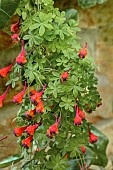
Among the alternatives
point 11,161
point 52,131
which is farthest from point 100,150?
point 52,131

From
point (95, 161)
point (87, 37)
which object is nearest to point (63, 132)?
point (95, 161)

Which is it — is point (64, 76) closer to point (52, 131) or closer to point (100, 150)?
point (52, 131)

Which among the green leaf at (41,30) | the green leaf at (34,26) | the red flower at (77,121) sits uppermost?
the green leaf at (34,26)

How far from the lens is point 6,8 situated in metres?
0.73

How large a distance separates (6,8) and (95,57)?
1.48ft

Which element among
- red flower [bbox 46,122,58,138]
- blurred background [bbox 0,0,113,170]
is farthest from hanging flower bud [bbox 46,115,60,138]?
blurred background [bbox 0,0,113,170]

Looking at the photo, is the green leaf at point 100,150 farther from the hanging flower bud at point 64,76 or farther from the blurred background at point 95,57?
the hanging flower bud at point 64,76

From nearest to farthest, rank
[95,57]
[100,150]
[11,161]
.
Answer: [11,161] → [100,150] → [95,57]

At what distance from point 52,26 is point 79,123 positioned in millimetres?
165

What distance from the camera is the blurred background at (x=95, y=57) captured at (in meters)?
0.96

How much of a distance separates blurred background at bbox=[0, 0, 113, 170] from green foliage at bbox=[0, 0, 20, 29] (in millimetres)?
180

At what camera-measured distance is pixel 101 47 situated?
114 cm

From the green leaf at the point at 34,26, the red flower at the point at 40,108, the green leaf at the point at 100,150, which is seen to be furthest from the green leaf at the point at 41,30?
the green leaf at the point at 100,150

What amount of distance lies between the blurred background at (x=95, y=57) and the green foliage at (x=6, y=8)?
0.18 m
